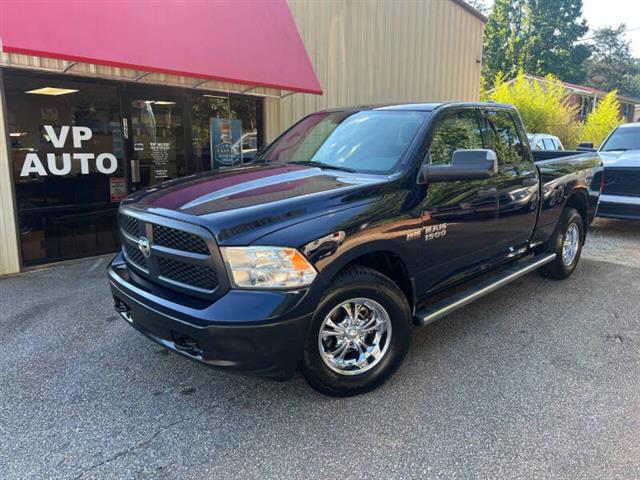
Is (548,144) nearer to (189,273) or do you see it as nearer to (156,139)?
(156,139)

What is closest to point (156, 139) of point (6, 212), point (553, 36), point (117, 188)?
point (117, 188)

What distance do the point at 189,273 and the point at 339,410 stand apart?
1.26 m

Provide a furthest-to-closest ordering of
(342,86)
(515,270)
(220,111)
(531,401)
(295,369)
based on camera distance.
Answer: (342,86), (220,111), (515,270), (531,401), (295,369)

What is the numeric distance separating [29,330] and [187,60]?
3.76 meters

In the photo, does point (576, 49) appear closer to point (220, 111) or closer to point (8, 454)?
point (220, 111)

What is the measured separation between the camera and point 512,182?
14.3 feet

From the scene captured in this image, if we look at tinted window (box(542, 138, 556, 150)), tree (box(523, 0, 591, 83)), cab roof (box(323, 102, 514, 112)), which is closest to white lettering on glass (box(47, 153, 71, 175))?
cab roof (box(323, 102, 514, 112))

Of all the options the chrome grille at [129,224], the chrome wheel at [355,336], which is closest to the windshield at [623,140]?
the chrome wheel at [355,336]

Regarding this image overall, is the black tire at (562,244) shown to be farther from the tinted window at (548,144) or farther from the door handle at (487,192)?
the tinted window at (548,144)

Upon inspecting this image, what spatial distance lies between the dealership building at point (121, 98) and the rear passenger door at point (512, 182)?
8.21ft

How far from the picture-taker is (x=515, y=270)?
15.1 ft

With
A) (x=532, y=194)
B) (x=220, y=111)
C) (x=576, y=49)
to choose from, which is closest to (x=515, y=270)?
(x=532, y=194)

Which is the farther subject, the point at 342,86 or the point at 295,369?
the point at 342,86

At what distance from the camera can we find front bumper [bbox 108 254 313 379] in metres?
2.57
